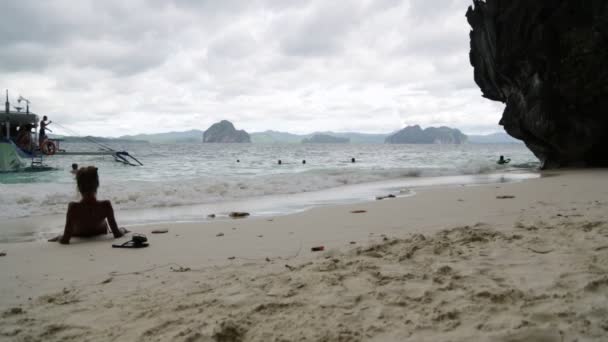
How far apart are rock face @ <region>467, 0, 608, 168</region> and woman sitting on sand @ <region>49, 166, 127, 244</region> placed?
1850 centimetres

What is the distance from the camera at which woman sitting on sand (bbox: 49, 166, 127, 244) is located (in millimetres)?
5707

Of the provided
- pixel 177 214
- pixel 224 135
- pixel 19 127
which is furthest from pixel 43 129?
pixel 224 135

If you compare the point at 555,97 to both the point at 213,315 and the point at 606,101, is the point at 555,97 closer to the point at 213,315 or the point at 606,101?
the point at 606,101

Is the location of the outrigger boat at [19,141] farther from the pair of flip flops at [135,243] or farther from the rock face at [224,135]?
the rock face at [224,135]

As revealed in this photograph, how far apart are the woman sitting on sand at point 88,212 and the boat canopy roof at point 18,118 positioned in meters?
23.3

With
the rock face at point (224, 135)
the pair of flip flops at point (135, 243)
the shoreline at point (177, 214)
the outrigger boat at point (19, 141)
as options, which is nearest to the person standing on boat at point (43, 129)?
the outrigger boat at point (19, 141)

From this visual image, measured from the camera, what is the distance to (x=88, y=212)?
5816 mm

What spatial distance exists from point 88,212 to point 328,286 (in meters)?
4.35

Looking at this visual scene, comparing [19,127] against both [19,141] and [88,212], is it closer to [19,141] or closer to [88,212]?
[19,141]

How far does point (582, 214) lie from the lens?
580 cm

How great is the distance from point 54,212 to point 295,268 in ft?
26.1

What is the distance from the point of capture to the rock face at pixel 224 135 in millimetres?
185625

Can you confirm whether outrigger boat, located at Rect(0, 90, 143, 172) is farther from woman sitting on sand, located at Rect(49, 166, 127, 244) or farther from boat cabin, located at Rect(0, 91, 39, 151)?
woman sitting on sand, located at Rect(49, 166, 127, 244)

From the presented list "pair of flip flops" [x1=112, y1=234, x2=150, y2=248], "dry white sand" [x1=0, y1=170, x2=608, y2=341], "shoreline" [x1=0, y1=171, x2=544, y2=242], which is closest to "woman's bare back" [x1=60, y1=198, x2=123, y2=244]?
"dry white sand" [x1=0, y1=170, x2=608, y2=341]
